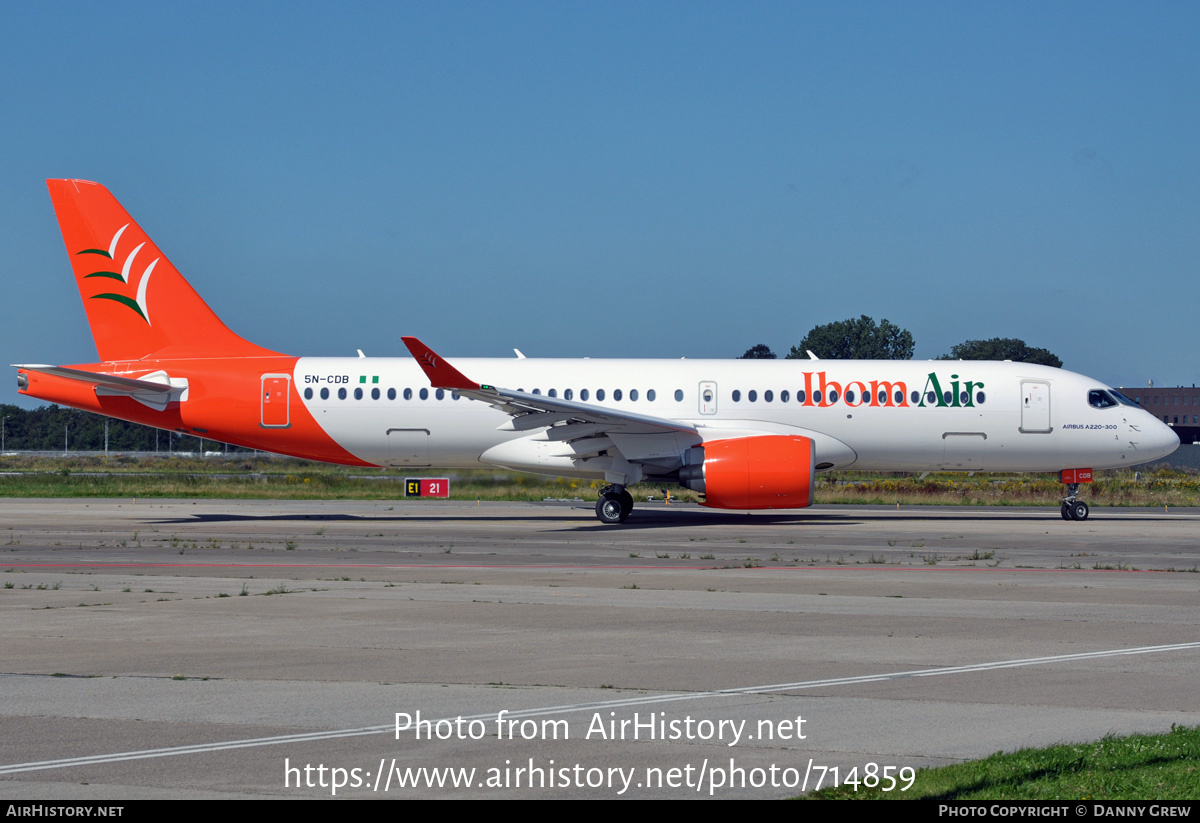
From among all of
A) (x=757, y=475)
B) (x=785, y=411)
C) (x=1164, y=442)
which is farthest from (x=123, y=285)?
(x=1164, y=442)

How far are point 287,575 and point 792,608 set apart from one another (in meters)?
7.35

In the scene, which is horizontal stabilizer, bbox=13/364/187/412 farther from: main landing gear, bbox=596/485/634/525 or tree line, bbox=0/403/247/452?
tree line, bbox=0/403/247/452

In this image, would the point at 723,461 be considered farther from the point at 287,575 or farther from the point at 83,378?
the point at 83,378

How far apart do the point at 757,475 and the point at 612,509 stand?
368 centimetres

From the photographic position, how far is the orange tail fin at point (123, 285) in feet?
93.0

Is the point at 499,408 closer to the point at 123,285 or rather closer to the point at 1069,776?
the point at 123,285

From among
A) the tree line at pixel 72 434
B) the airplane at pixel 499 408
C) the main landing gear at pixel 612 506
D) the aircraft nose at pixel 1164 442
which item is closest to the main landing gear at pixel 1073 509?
the airplane at pixel 499 408

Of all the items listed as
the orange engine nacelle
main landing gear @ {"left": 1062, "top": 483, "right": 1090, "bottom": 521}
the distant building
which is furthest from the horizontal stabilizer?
the distant building

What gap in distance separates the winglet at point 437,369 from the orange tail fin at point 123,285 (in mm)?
6782

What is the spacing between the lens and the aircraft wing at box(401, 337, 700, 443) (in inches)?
950

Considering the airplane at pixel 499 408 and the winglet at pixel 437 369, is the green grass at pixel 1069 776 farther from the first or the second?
the airplane at pixel 499 408

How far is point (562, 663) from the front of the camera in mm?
9578

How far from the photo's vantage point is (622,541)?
74.4ft

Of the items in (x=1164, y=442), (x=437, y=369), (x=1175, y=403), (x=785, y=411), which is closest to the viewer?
(x=437, y=369)
